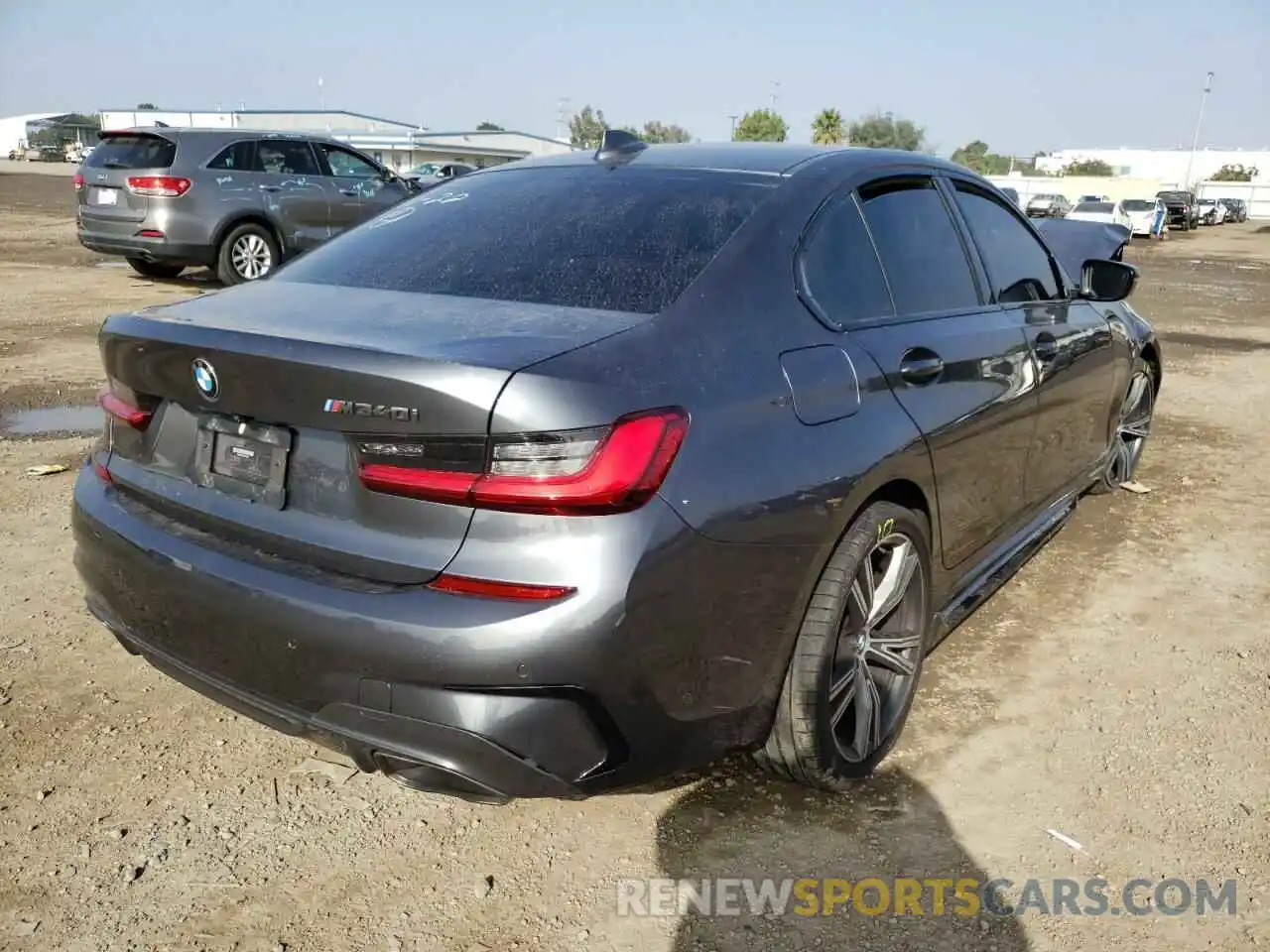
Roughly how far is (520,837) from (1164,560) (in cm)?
337

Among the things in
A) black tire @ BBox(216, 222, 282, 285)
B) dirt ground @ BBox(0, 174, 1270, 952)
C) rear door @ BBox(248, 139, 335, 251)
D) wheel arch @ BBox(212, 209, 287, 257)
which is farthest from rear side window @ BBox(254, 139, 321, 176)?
dirt ground @ BBox(0, 174, 1270, 952)

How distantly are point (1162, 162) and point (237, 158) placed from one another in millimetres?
119196

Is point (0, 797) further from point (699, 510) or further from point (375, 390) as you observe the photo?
point (699, 510)

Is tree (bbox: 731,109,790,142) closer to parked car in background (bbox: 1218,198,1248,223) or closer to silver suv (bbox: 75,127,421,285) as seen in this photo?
parked car in background (bbox: 1218,198,1248,223)

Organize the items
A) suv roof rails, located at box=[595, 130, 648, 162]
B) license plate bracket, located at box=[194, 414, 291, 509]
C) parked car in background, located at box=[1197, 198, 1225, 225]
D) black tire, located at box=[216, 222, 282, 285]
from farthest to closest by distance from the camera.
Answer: parked car in background, located at box=[1197, 198, 1225, 225] < black tire, located at box=[216, 222, 282, 285] < suv roof rails, located at box=[595, 130, 648, 162] < license plate bracket, located at box=[194, 414, 291, 509]

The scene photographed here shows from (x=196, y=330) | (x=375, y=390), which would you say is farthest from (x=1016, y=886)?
(x=196, y=330)

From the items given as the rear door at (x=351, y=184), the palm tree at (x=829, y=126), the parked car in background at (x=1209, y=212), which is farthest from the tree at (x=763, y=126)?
the rear door at (x=351, y=184)

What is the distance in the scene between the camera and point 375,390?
1946 millimetres

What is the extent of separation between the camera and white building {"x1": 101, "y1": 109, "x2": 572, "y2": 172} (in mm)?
60750

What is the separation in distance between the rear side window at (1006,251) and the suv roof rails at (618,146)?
1.12 m

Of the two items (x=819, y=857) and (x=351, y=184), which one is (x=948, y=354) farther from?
(x=351, y=184)

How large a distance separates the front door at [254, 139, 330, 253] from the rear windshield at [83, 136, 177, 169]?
3.05 feet

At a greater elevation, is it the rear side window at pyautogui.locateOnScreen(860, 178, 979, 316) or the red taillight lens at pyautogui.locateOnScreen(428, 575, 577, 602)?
the rear side window at pyautogui.locateOnScreen(860, 178, 979, 316)

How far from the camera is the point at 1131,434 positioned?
215 inches
